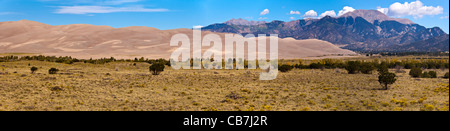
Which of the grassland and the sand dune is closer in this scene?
the grassland

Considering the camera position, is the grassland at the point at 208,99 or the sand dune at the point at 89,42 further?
A: the sand dune at the point at 89,42

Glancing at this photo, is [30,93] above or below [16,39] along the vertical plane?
below

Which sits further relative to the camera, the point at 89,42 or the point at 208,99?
the point at 89,42

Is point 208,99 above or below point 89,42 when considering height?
below

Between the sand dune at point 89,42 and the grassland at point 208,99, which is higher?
the sand dune at point 89,42

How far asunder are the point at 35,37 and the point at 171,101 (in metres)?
180

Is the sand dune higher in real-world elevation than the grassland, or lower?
higher

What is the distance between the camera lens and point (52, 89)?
84.7ft

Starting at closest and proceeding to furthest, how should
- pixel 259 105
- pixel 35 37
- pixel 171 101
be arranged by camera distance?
pixel 259 105, pixel 171 101, pixel 35 37
